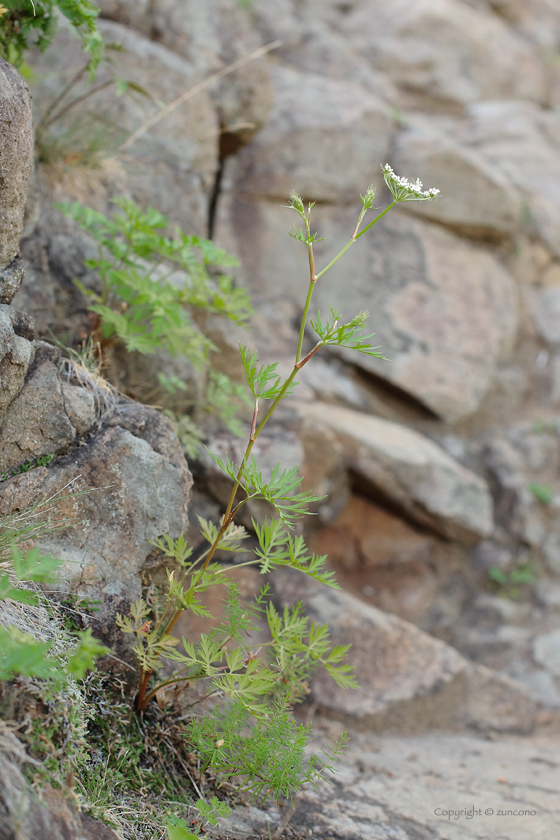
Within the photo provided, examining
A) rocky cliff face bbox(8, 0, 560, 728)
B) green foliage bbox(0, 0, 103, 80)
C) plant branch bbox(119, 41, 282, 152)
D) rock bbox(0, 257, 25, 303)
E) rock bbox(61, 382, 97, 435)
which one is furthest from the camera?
rocky cliff face bbox(8, 0, 560, 728)

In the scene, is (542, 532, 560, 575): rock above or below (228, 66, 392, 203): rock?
below

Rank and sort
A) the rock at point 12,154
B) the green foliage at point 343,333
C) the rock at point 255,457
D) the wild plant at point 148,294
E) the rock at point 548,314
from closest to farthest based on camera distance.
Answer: the green foliage at point 343,333
the rock at point 12,154
the wild plant at point 148,294
the rock at point 255,457
the rock at point 548,314

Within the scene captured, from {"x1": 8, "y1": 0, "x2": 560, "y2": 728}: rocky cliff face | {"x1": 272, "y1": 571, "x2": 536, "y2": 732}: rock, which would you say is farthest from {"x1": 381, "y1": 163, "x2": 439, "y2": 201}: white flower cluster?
{"x1": 272, "y1": 571, "x2": 536, "y2": 732}: rock

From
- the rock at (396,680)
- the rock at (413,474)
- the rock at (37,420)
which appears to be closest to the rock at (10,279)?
the rock at (37,420)

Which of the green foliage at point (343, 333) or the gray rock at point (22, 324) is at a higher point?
the green foliage at point (343, 333)

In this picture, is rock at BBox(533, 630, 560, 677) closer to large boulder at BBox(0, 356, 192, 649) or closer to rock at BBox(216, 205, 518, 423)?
rock at BBox(216, 205, 518, 423)

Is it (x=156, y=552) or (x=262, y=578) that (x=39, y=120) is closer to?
(x=156, y=552)

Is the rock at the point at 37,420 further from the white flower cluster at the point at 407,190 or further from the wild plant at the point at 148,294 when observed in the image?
the white flower cluster at the point at 407,190
